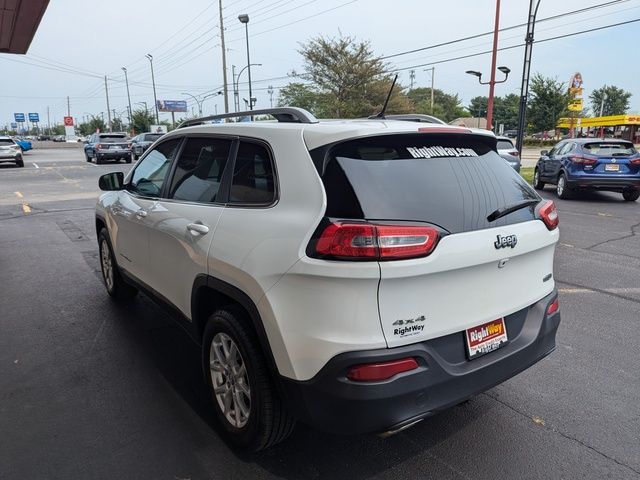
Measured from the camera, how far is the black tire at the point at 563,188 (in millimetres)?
13086

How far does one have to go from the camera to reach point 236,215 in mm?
2729

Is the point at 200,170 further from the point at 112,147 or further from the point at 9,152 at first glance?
the point at 9,152

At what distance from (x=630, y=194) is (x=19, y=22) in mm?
14824

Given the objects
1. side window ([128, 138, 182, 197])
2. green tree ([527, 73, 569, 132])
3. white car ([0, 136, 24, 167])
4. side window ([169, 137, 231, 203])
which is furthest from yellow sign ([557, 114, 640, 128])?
side window ([169, 137, 231, 203])

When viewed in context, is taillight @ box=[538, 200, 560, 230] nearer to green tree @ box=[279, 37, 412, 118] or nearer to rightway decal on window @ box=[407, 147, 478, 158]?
rightway decal on window @ box=[407, 147, 478, 158]

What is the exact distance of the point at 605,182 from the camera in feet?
40.5

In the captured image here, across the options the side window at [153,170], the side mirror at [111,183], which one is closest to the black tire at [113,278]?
the side mirror at [111,183]

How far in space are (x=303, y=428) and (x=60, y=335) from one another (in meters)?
2.66


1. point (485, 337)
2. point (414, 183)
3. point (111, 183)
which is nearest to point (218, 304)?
point (414, 183)

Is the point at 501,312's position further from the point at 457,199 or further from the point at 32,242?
the point at 32,242

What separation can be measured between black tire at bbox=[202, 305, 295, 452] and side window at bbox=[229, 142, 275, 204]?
618 mm

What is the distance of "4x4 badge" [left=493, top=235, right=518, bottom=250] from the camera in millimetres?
2469

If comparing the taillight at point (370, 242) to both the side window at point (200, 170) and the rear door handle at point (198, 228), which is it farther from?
the side window at point (200, 170)

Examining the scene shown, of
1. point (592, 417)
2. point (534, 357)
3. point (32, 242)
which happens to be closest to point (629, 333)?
point (592, 417)
